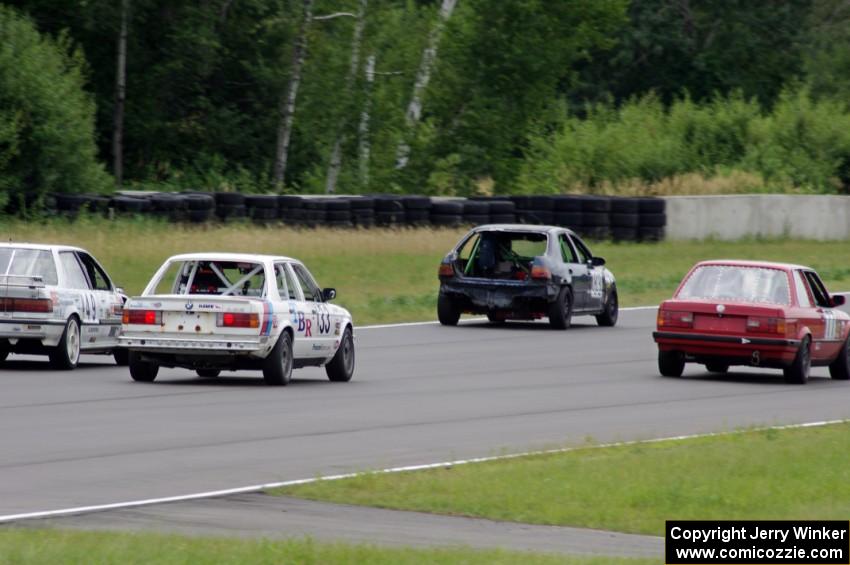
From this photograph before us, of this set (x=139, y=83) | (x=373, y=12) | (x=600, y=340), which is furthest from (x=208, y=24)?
(x=600, y=340)

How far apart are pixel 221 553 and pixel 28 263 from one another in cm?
1187

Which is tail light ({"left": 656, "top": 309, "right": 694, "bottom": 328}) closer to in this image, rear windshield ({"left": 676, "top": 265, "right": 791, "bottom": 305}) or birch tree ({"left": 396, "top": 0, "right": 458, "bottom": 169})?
rear windshield ({"left": 676, "top": 265, "right": 791, "bottom": 305})

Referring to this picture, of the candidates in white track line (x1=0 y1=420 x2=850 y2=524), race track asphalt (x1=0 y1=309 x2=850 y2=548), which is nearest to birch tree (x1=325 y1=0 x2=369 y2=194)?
race track asphalt (x1=0 y1=309 x2=850 y2=548)

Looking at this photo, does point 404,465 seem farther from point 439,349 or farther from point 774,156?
point 774,156

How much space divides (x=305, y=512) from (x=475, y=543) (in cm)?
138

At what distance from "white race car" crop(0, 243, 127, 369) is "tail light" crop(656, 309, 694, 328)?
632 centimetres

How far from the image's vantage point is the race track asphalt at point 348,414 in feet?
39.8

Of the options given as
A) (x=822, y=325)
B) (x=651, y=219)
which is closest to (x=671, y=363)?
(x=822, y=325)

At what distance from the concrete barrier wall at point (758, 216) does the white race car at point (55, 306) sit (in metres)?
24.0

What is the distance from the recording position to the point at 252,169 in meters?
56.4

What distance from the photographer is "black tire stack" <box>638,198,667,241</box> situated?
41.5 m

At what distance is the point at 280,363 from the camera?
18000 millimetres

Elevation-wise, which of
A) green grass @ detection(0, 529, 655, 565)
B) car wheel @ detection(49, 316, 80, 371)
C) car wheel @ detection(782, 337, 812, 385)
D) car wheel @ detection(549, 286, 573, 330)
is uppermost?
green grass @ detection(0, 529, 655, 565)

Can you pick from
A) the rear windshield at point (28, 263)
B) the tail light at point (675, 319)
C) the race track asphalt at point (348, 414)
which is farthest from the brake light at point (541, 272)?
the rear windshield at point (28, 263)
